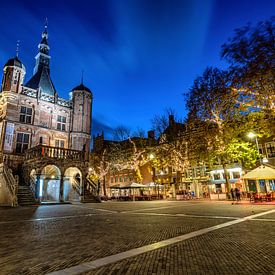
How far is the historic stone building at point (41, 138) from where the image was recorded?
22.2m

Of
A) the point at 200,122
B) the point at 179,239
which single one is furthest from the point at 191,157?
the point at 179,239

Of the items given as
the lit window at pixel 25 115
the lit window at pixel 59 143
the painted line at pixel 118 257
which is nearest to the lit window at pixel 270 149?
the lit window at pixel 59 143

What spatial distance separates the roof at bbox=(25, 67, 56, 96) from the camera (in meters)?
30.3

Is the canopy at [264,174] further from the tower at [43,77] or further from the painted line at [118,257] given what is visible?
the tower at [43,77]

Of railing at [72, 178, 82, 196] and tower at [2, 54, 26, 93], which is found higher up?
tower at [2, 54, 26, 93]

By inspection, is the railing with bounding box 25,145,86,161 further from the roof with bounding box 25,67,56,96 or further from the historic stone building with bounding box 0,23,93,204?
the roof with bounding box 25,67,56,96

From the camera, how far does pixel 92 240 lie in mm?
6387

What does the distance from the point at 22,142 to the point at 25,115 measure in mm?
3445

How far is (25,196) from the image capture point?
2030 centimetres

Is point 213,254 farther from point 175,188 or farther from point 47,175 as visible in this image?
point 175,188

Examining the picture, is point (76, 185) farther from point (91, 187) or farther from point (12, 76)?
point (12, 76)

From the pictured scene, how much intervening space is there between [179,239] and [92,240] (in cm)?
257

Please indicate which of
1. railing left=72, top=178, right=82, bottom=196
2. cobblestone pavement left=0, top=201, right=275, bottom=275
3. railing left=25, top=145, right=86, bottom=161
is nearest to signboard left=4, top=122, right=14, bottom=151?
railing left=25, top=145, right=86, bottom=161

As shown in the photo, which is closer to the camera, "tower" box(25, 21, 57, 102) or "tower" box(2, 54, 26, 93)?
"tower" box(2, 54, 26, 93)
